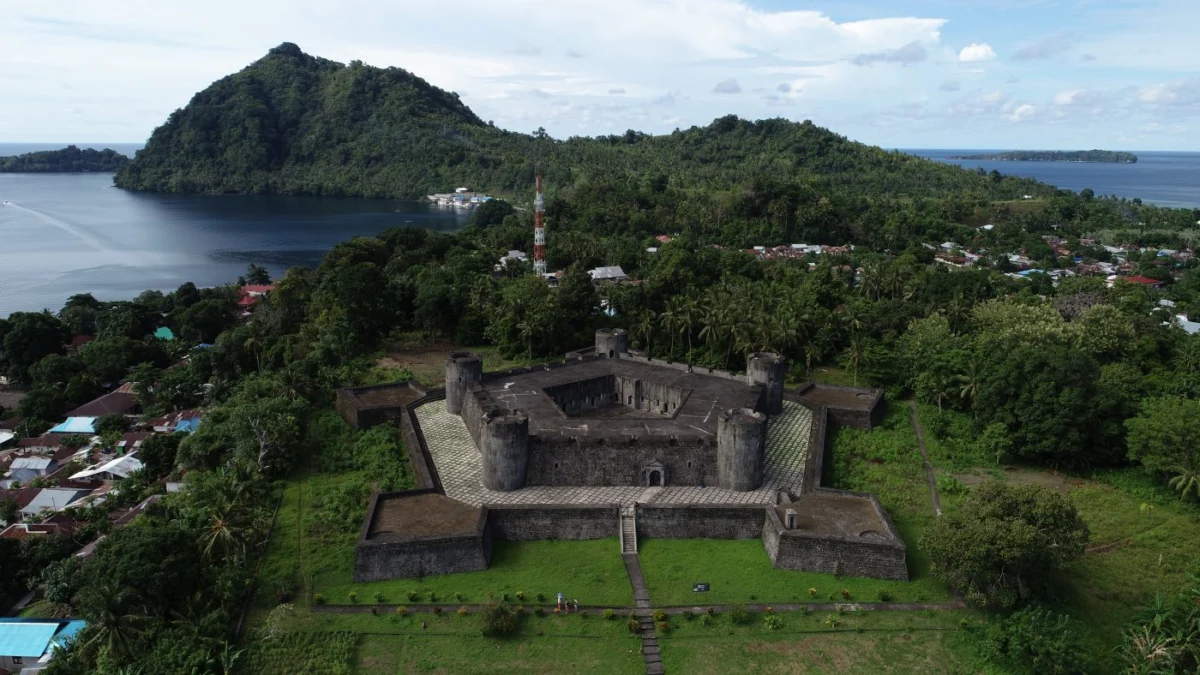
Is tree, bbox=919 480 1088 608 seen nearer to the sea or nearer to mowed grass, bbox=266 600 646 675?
mowed grass, bbox=266 600 646 675

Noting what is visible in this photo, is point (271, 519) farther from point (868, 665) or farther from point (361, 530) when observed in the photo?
point (868, 665)

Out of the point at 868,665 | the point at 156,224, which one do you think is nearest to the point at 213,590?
the point at 868,665

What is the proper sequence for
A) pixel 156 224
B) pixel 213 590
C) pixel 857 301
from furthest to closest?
1. pixel 156 224
2. pixel 857 301
3. pixel 213 590

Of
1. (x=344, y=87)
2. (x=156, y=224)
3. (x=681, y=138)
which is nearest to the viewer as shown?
(x=156, y=224)

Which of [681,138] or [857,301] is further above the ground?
[681,138]

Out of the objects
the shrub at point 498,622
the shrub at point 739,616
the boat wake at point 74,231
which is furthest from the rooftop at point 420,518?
the boat wake at point 74,231

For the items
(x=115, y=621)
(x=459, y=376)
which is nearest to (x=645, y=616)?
(x=115, y=621)

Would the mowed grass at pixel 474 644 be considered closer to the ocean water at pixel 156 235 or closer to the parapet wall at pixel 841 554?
the parapet wall at pixel 841 554

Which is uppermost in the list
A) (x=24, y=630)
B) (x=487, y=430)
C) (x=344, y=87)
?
(x=344, y=87)
